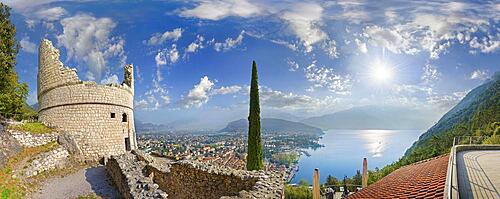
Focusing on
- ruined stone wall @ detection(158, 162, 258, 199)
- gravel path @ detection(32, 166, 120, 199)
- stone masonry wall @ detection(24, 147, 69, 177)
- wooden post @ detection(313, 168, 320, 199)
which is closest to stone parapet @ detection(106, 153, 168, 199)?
gravel path @ detection(32, 166, 120, 199)

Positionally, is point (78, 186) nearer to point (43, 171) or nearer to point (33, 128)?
point (43, 171)

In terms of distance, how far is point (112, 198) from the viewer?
13766 millimetres

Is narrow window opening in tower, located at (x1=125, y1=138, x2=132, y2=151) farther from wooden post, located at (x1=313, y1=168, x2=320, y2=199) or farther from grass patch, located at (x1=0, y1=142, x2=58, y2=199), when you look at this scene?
wooden post, located at (x1=313, y1=168, x2=320, y2=199)

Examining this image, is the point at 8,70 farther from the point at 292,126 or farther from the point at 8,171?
the point at 292,126

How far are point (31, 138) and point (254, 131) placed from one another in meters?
11.1

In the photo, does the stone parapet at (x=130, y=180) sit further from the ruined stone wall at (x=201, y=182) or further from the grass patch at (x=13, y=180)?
the grass patch at (x=13, y=180)

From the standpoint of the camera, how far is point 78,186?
15359mm

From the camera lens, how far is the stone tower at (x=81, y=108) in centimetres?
2000

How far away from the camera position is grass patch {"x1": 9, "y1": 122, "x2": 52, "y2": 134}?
17.9m

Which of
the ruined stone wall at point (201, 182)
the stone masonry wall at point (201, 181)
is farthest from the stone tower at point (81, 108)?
the ruined stone wall at point (201, 182)

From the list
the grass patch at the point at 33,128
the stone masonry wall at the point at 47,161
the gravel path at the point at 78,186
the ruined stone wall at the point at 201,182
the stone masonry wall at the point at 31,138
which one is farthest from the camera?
the grass patch at the point at 33,128

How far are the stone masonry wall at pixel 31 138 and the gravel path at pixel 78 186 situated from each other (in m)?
2.49

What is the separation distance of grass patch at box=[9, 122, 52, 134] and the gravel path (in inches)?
124

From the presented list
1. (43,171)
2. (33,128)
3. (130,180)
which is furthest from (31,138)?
(130,180)
